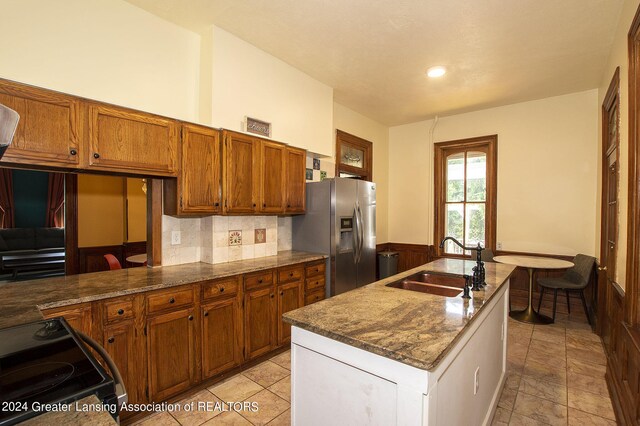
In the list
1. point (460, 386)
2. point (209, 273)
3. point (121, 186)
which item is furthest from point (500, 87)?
point (121, 186)

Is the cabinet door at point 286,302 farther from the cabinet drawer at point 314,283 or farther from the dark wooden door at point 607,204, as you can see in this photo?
the dark wooden door at point 607,204

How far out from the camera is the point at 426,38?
2.79 metres

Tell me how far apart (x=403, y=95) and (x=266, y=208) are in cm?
250

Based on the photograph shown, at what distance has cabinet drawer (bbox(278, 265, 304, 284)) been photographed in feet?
9.84

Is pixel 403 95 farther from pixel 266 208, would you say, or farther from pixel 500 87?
pixel 266 208

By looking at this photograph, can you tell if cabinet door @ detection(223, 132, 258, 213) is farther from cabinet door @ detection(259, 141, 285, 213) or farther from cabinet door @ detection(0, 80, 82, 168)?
cabinet door @ detection(0, 80, 82, 168)

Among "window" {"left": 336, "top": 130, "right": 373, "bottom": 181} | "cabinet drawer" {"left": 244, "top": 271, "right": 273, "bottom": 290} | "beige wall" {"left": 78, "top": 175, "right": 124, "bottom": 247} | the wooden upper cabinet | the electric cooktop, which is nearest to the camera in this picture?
the electric cooktop

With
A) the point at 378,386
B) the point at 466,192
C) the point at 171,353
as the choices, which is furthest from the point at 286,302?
the point at 466,192

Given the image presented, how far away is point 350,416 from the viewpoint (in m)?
1.27

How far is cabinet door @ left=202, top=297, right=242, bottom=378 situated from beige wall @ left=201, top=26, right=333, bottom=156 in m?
1.59

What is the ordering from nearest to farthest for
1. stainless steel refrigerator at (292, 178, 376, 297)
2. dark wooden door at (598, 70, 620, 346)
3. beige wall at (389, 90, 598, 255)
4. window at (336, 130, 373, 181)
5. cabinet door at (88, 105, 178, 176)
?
cabinet door at (88, 105, 178, 176), dark wooden door at (598, 70, 620, 346), stainless steel refrigerator at (292, 178, 376, 297), beige wall at (389, 90, 598, 255), window at (336, 130, 373, 181)

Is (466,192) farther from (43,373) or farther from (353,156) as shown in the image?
(43,373)

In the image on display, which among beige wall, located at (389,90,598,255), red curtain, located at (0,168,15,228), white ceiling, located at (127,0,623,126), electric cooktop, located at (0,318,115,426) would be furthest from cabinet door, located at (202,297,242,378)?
beige wall, located at (389,90,598,255)

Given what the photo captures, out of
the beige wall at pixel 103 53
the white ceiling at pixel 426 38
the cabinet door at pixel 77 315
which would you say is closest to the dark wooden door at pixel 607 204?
the white ceiling at pixel 426 38
